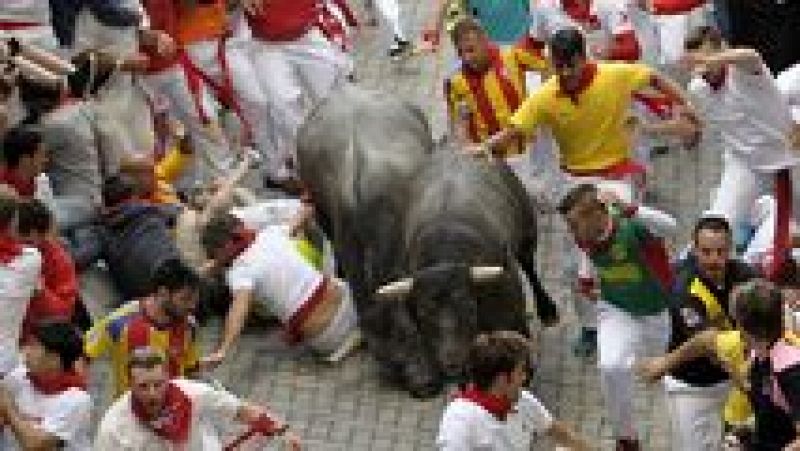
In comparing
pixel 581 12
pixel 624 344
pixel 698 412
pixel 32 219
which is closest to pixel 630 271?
pixel 624 344

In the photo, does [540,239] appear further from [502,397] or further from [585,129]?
[502,397]

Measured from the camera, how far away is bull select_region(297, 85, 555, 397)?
1268 centimetres

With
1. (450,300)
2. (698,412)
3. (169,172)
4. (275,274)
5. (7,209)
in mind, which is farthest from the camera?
(169,172)

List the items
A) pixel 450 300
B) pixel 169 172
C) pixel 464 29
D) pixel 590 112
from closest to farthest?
pixel 450 300
pixel 590 112
pixel 464 29
pixel 169 172

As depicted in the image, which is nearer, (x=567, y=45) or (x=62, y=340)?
(x=62, y=340)

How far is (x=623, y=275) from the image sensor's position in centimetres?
1152

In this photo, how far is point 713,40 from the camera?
1278cm

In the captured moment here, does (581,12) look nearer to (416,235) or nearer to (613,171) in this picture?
(613,171)

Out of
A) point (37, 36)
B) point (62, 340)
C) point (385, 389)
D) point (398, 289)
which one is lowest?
point (385, 389)

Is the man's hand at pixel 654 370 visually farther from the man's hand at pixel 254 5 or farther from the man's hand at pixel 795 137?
the man's hand at pixel 254 5

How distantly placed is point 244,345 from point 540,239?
2363 mm

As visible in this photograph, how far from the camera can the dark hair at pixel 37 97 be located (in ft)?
44.8

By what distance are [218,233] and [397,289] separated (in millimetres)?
1228

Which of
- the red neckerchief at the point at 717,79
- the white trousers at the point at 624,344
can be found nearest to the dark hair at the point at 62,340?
the white trousers at the point at 624,344
